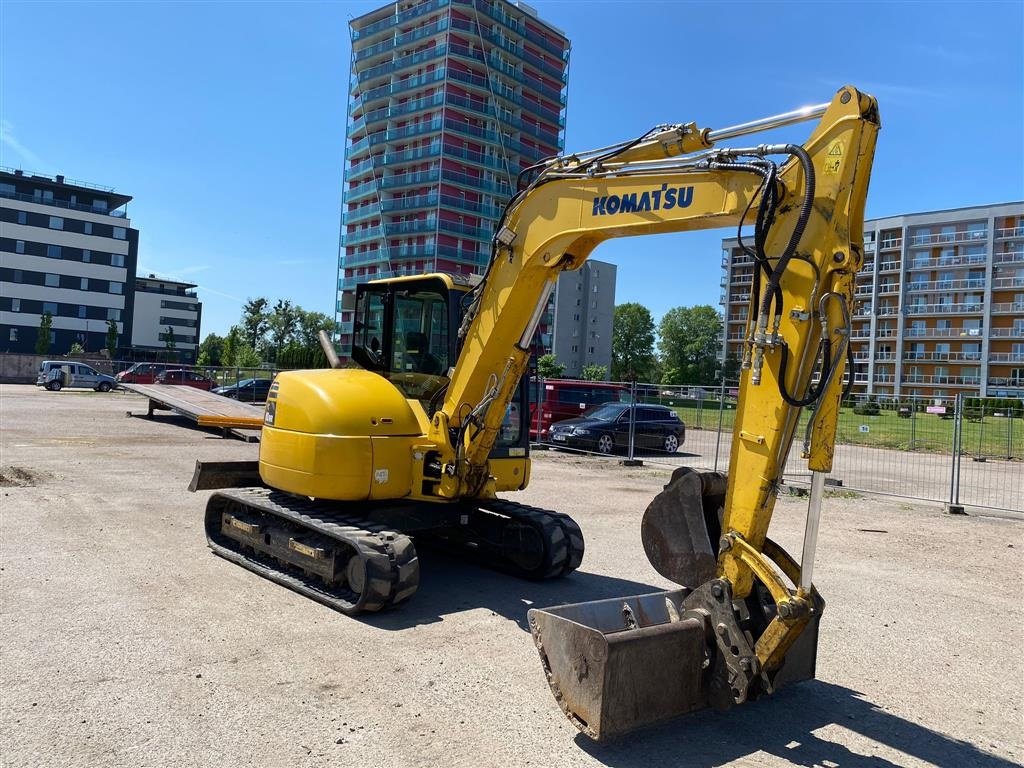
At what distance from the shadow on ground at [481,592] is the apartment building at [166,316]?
10530 centimetres

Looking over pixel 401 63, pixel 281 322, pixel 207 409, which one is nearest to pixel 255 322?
pixel 281 322

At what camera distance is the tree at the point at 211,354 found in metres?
104

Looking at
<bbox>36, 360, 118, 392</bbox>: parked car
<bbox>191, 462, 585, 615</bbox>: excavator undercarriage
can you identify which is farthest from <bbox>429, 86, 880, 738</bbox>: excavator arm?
<bbox>36, 360, 118, 392</bbox>: parked car

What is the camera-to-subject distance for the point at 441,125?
A: 72.0 m

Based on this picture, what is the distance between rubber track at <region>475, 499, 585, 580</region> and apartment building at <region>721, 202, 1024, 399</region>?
245 feet

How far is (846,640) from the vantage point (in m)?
6.21

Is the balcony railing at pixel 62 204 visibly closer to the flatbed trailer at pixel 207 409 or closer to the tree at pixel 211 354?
the tree at pixel 211 354

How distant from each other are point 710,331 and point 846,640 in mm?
115994

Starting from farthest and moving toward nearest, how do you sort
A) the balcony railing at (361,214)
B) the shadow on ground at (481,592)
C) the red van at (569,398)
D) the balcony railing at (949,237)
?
the balcony railing at (949,237), the balcony railing at (361,214), the red van at (569,398), the shadow on ground at (481,592)

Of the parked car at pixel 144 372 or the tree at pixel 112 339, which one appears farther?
the tree at pixel 112 339

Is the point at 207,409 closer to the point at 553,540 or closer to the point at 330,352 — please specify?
the point at 330,352

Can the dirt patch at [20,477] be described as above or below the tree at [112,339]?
below

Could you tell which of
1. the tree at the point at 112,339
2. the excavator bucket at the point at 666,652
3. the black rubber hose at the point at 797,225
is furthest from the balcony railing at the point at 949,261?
the excavator bucket at the point at 666,652

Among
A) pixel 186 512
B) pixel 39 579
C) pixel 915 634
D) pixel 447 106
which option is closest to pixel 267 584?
pixel 39 579
